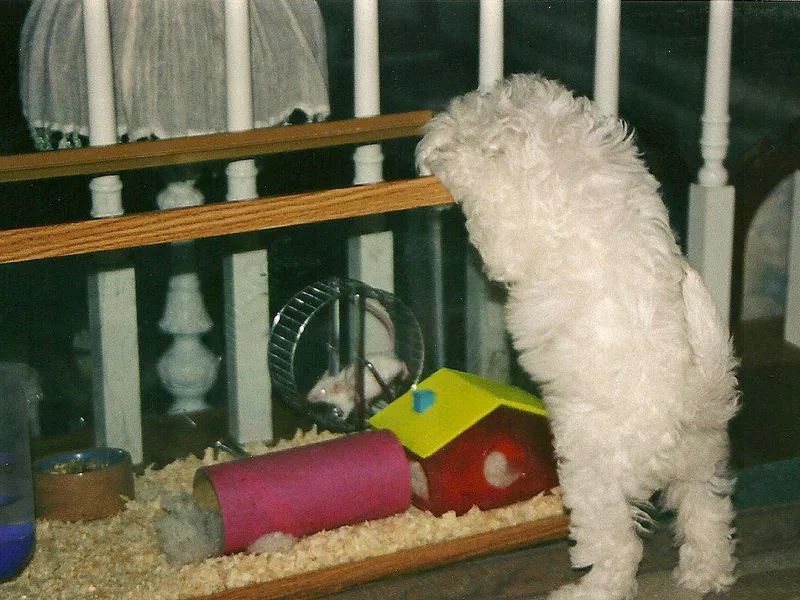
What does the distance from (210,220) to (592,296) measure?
0.40m

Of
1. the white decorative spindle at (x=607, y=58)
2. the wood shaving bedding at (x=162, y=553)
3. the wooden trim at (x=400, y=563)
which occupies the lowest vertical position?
the wooden trim at (x=400, y=563)

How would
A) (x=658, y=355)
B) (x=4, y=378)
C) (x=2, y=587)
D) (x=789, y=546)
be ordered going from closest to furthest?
(x=658, y=355)
(x=2, y=587)
(x=4, y=378)
(x=789, y=546)

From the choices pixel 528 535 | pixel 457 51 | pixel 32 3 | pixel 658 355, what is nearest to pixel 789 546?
pixel 528 535

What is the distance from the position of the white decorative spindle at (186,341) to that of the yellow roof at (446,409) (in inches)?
10.5

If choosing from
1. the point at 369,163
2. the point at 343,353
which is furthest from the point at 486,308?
the point at 369,163

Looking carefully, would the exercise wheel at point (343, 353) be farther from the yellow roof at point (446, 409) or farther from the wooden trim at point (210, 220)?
the wooden trim at point (210, 220)

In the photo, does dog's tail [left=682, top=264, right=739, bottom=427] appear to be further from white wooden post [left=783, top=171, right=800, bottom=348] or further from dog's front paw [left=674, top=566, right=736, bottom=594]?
white wooden post [left=783, top=171, right=800, bottom=348]

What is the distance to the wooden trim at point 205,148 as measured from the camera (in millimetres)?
1104

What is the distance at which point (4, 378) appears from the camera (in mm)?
1306

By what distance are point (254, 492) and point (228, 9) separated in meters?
0.62

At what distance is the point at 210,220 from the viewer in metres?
1.06

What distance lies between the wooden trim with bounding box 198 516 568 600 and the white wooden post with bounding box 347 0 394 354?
397 mm

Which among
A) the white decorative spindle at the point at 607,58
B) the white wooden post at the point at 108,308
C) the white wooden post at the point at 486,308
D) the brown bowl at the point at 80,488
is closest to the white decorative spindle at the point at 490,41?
the white wooden post at the point at 486,308

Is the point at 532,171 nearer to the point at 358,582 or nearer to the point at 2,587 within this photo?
the point at 358,582
